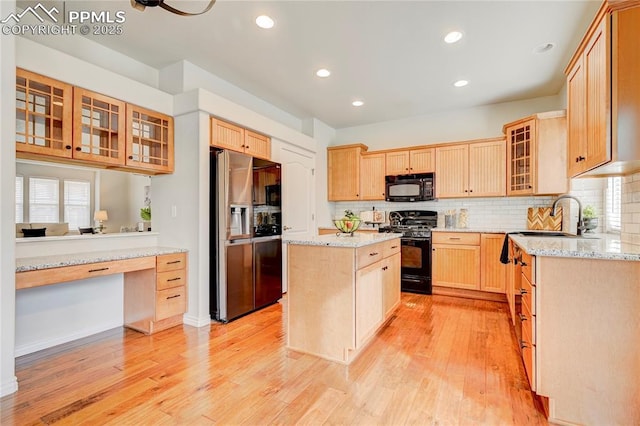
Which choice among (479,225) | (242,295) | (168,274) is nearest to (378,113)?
(479,225)

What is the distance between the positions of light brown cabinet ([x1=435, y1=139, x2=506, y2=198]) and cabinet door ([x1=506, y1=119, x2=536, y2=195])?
4.3 inches

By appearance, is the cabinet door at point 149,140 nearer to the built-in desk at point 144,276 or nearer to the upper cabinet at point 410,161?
the built-in desk at point 144,276

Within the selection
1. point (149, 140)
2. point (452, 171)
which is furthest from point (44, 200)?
point (452, 171)

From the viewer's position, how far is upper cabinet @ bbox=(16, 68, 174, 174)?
2.28m

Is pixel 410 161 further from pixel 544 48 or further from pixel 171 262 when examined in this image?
pixel 171 262

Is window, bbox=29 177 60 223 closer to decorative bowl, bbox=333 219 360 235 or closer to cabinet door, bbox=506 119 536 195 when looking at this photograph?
decorative bowl, bbox=333 219 360 235

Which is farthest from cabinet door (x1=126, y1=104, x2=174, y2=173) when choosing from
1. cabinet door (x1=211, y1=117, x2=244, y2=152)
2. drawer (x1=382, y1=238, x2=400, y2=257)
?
drawer (x1=382, y1=238, x2=400, y2=257)

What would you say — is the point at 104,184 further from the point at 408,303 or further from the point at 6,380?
the point at 408,303

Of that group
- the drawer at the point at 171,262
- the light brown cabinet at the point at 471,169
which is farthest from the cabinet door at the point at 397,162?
the drawer at the point at 171,262

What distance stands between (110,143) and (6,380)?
1.89 m

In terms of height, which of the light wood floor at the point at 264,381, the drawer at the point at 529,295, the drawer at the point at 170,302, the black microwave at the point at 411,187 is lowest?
the light wood floor at the point at 264,381

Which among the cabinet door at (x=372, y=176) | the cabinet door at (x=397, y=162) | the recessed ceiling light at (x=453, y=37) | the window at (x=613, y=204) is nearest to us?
the recessed ceiling light at (x=453, y=37)

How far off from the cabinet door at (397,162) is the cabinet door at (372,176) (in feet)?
0.33

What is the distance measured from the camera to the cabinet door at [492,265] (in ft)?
12.9
